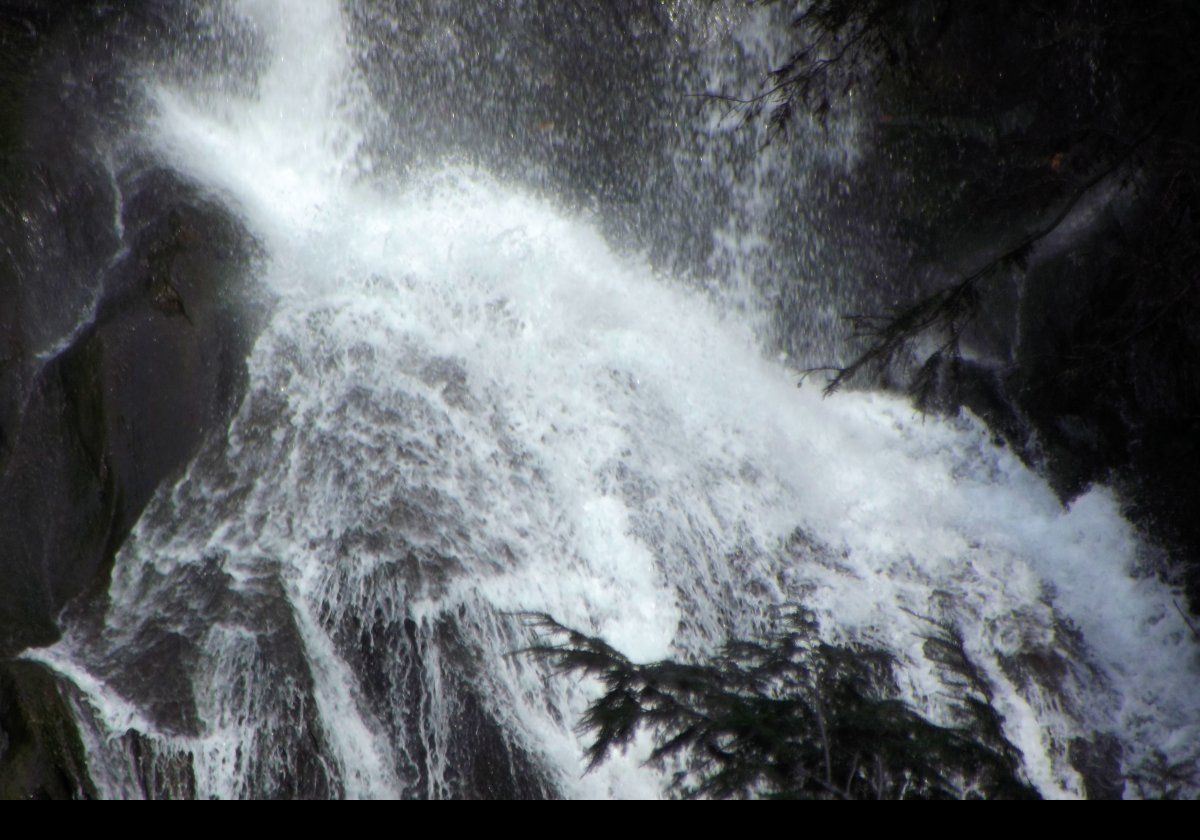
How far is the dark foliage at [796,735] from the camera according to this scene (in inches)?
113

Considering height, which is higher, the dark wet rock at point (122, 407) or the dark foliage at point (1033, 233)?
the dark foliage at point (1033, 233)

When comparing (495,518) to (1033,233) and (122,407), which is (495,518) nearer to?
(122,407)

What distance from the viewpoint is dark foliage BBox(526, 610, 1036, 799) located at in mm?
2881

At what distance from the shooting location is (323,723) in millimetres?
4496

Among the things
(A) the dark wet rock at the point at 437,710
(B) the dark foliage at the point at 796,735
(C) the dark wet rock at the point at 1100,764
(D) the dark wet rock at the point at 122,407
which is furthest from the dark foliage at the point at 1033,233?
(D) the dark wet rock at the point at 122,407

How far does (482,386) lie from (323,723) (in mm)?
2791

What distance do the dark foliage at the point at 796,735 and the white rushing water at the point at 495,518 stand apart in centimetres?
140

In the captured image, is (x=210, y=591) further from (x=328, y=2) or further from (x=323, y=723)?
(x=328, y=2)

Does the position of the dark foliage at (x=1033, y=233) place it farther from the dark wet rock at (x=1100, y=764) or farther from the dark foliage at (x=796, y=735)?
the dark foliage at (x=796, y=735)

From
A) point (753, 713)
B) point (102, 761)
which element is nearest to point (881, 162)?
point (753, 713)

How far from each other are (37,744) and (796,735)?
13.0 feet

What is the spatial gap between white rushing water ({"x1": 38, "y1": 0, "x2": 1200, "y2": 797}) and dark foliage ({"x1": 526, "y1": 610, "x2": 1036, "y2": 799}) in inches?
55.2

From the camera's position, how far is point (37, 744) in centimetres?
407

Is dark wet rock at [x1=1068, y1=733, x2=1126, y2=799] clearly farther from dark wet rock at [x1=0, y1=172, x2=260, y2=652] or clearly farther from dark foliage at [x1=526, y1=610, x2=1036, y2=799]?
dark wet rock at [x1=0, y1=172, x2=260, y2=652]
